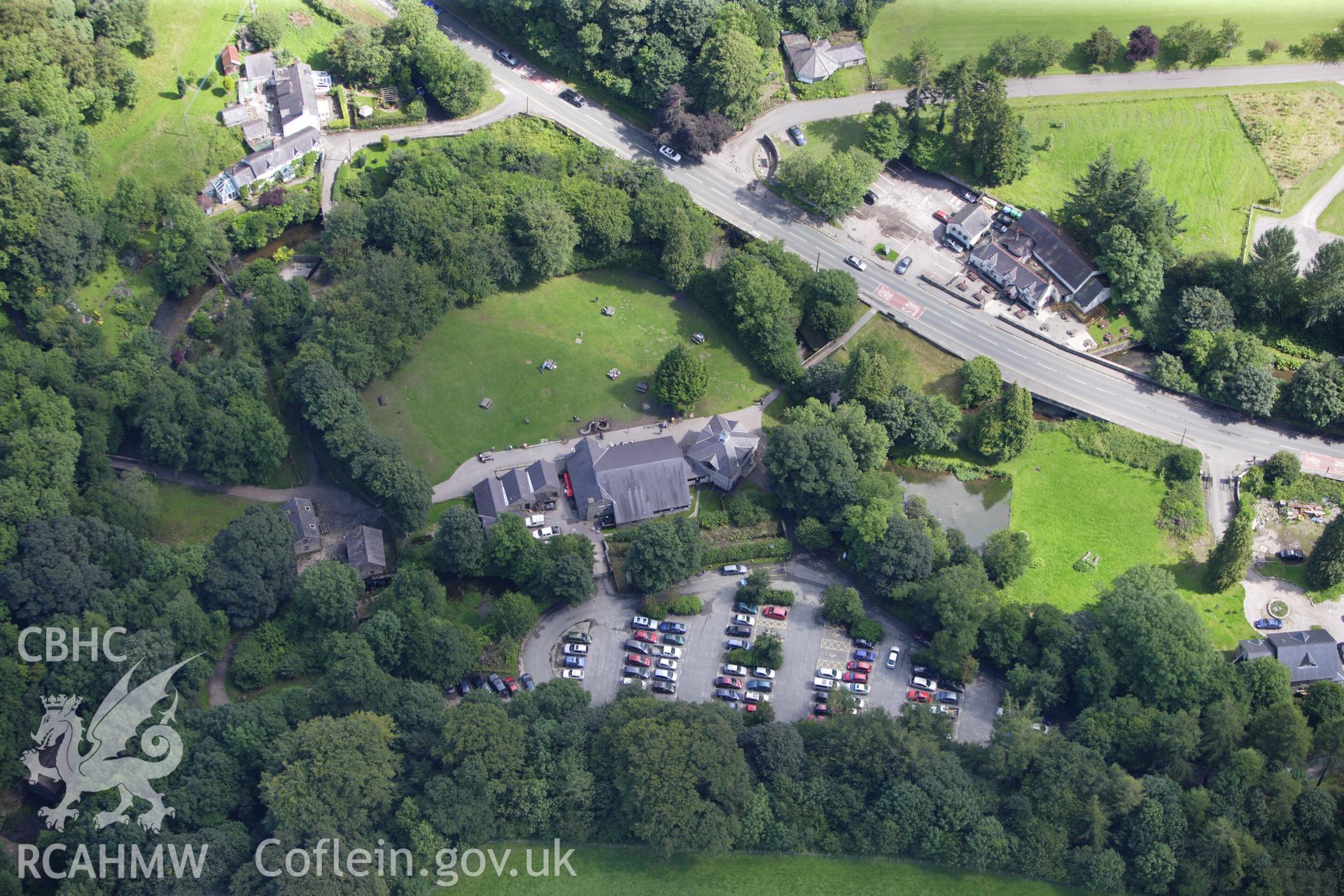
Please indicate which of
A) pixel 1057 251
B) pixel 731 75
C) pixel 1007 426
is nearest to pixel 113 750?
pixel 1007 426

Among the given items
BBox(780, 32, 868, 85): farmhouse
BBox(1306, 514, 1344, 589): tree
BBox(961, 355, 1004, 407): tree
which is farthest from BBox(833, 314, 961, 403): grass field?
BBox(1306, 514, 1344, 589): tree

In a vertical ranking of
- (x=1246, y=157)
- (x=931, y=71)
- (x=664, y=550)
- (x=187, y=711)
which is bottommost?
(x=187, y=711)

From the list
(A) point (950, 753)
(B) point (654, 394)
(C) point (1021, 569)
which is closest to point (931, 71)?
(B) point (654, 394)

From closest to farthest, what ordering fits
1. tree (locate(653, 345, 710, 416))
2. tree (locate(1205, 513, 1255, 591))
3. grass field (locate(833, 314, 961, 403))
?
tree (locate(1205, 513, 1255, 591)) < tree (locate(653, 345, 710, 416)) < grass field (locate(833, 314, 961, 403))

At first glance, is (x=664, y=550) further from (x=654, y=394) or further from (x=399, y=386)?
(x=399, y=386)

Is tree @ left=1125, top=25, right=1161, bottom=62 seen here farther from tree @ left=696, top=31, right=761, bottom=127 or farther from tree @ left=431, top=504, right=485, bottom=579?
tree @ left=431, top=504, right=485, bottom=579
